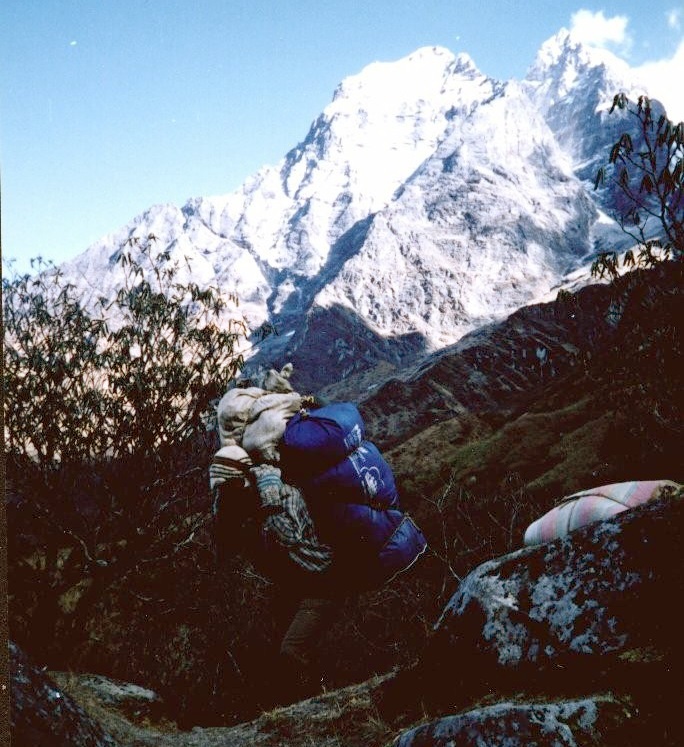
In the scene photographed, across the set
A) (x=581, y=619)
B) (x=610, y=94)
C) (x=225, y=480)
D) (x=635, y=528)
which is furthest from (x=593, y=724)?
(x=610, y=94)

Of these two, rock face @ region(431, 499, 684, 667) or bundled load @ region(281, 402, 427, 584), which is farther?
bundled load @ region(281, 402, 427, 584)

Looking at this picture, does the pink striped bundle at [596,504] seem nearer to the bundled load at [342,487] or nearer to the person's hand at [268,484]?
the bundled load at [342,487]

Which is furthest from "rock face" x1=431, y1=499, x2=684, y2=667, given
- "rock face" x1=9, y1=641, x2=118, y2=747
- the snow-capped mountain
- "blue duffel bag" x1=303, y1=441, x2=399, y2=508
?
the snow-capped mountain

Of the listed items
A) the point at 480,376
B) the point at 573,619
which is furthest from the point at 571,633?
the point at 480,376

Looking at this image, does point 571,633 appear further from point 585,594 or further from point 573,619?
point 585,594

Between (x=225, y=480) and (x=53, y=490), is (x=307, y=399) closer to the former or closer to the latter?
(x=225, y=480)

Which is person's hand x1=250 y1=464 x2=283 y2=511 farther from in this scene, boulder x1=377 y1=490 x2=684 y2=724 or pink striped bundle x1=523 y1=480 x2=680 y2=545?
pink striped bundle x1=523 y1=480 x2=680 y2=545
